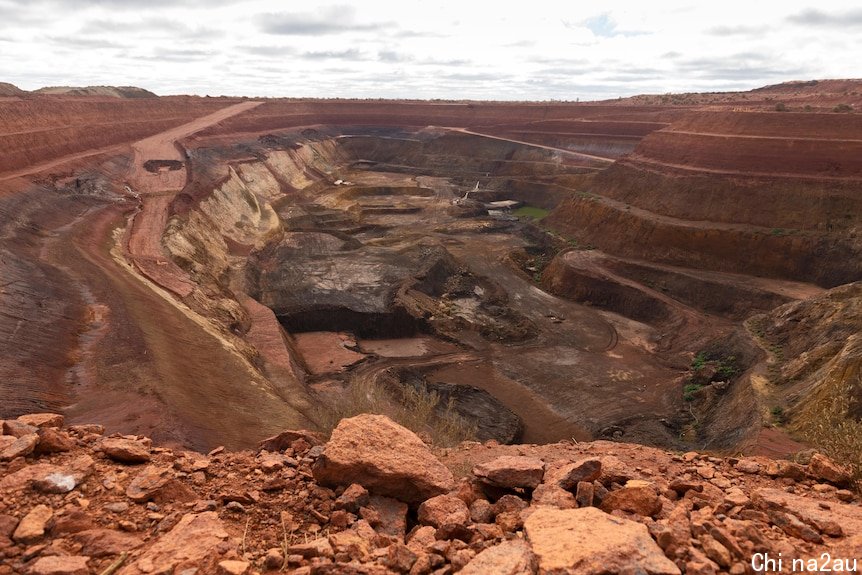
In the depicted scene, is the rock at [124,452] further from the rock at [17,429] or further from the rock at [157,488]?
the rock at [17,429]

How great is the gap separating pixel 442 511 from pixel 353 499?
3.88ft

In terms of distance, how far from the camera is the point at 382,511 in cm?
680

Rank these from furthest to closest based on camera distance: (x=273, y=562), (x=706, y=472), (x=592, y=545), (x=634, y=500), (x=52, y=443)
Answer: (x=706, y=472) < (x=52, y=443) < (x=634, y=500) < (x=273, y=562) < (x=592, y=545)

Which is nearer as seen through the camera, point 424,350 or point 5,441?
point 5,441

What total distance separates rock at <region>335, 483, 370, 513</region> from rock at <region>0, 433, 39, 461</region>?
4.16 metres

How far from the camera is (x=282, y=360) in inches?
889

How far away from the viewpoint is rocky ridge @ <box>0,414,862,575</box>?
16.5 ft

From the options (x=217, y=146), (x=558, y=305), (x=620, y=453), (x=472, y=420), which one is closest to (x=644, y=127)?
(x=558, y=305)

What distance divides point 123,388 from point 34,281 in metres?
7.86

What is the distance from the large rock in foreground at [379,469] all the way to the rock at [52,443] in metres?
3.60

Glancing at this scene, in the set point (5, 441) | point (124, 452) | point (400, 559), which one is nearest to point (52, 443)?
point (5, 441)

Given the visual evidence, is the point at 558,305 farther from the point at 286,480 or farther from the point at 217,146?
the point at 217,146

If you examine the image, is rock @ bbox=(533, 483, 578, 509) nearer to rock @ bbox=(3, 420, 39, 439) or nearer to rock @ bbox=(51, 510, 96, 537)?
rock @ bbox=(51, 510, 96, 537)

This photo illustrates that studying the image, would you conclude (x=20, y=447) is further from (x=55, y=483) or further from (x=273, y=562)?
(x=273, y=562)
